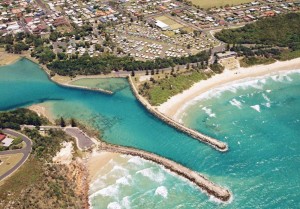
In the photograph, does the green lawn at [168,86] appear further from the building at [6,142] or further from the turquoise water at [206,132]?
the building at [6,142]

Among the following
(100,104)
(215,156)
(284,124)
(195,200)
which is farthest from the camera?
(100,104)

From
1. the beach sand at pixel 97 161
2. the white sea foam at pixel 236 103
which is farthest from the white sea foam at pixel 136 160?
the white sea foam at pixel 236 103

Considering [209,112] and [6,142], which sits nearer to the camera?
[6,142]

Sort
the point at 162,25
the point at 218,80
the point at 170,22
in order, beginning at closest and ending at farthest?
the point at 218,80 → the point at 162,25 → the point at 170,22

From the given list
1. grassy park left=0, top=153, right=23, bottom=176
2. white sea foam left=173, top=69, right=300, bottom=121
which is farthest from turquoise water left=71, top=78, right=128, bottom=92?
grassy park left=0, top=153, right=23, bottom=176

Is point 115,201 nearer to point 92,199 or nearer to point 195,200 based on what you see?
point 92,199

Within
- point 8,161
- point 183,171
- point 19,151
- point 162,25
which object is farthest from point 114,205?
point 162,25

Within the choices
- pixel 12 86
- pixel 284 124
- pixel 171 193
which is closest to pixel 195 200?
pixel 171 193

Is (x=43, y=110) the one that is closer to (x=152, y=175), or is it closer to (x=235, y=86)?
(x=152, y=175)
